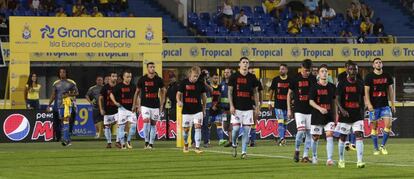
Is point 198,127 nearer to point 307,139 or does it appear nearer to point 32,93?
point 307,139

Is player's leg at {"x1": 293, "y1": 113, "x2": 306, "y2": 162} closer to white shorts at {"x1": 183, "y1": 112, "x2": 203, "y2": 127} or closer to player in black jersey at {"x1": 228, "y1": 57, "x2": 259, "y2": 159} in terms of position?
player in black jersey at {"x1": 228, "y1": 57, "x2": 259, "y2": 159}

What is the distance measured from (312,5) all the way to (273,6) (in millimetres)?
2114

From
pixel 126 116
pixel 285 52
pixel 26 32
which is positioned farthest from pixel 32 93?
pixel 285 52

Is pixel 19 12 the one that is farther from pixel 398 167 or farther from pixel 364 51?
pixel 398 167

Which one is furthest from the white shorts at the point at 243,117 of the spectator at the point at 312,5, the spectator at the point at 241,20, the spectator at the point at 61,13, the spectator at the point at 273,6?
the spectator at the point at 312,5

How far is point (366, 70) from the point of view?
4806 centimetres

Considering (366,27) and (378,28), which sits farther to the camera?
(366,27)

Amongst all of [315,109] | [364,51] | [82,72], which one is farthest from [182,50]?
[315,109]

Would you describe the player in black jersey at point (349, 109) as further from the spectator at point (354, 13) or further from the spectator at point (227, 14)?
the spectator at point (354, 13)

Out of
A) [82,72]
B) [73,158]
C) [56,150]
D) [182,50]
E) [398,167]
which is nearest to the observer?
[398,167]

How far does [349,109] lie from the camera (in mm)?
22688

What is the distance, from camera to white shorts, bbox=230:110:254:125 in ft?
85.6

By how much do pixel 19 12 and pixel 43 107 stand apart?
28.1ft

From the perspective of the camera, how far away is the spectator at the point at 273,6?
51.8 metres
